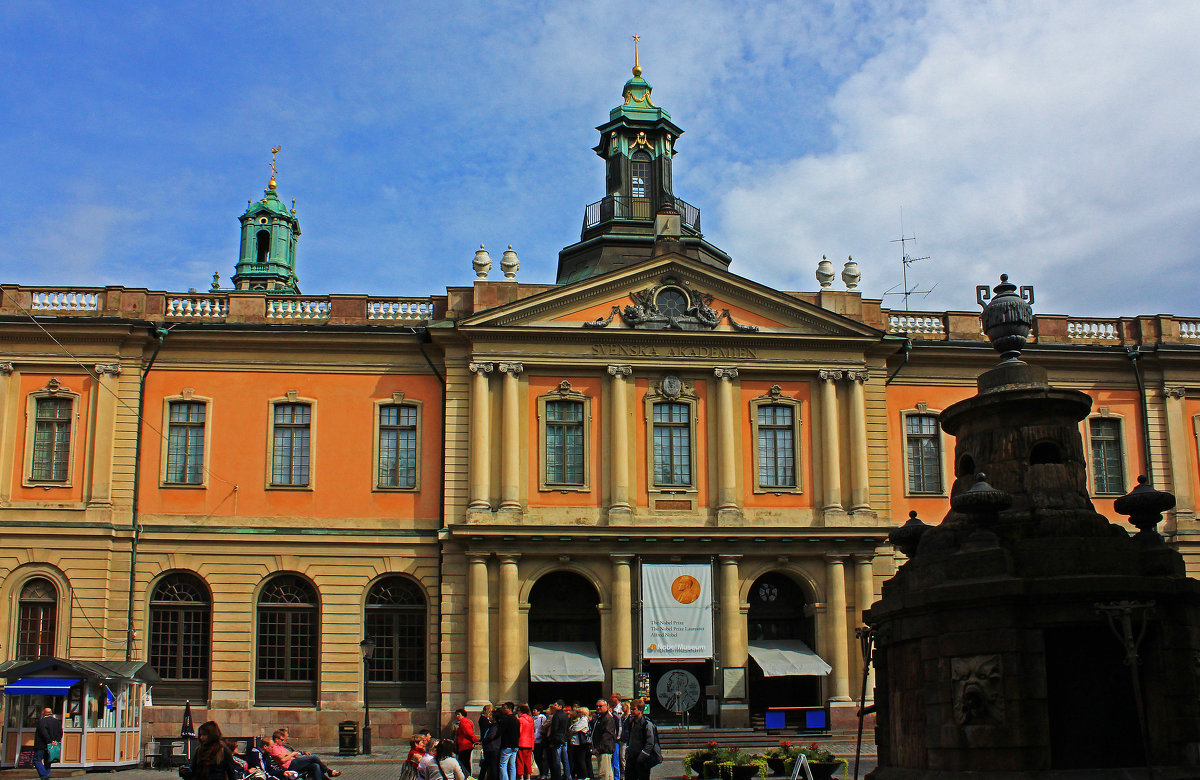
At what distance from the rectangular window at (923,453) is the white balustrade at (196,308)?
823 inches

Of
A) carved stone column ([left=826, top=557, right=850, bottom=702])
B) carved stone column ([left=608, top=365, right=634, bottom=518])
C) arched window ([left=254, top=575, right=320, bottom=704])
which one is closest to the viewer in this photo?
arched window ([left=254, top=575, right=320, bottom=704])

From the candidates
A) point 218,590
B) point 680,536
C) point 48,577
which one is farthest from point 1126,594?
point 48,577

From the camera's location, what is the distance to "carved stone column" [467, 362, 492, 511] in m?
35.4

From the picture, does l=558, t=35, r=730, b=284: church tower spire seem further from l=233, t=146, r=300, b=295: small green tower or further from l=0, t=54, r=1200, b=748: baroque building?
l=233, t=146, r=300, b=295: small green tower

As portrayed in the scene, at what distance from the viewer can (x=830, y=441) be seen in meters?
36.7

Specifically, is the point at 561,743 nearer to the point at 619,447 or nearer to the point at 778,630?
the point at 619,447

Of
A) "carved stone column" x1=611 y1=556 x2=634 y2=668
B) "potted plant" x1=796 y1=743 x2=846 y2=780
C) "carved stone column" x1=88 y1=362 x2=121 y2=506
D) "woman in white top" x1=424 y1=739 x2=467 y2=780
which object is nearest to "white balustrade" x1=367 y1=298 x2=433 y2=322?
"carved stone column" x1=88 y1=362 x2=121 y2=506

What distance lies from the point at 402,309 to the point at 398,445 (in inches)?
167

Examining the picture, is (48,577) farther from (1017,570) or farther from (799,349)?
(1017,570)

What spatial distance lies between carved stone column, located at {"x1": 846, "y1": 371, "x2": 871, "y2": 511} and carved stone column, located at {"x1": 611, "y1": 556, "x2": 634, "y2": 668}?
6.97 metres

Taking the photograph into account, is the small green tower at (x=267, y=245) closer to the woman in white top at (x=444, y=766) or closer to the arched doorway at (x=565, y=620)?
the arched doorway at (x=565, y=620)

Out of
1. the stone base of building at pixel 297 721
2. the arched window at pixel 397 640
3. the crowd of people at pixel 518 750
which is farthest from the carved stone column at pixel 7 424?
the crowd of people at pixel 518 750

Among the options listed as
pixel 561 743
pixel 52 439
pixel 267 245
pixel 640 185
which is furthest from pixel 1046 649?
pixel 267 245

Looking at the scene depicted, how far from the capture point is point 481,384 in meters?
36.0
